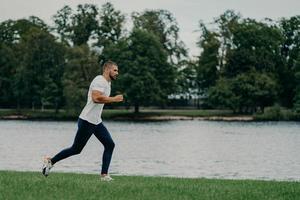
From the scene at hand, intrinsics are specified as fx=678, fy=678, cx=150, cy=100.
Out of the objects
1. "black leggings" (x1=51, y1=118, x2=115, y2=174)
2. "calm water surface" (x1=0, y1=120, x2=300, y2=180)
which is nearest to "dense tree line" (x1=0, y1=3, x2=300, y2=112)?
"calm water surface" (x1=0, y1=120, x2=300, y2=180)

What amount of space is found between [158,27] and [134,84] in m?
20.4

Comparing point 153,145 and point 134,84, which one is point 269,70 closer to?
point 134,84

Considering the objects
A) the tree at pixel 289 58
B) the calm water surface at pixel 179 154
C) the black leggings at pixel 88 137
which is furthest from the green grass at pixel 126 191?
the tree at pixel 289 58

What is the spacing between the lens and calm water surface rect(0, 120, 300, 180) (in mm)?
32125

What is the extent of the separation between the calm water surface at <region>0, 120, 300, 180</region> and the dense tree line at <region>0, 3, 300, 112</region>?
105 ft

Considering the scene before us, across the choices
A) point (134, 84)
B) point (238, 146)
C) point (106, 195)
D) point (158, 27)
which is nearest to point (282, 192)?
point (106, 195)

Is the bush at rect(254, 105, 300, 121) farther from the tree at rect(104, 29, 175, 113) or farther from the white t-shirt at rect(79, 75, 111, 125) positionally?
the white t-shirt at rect(79, 75, 111, 125)

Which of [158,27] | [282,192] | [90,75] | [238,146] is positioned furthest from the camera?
[158,27]

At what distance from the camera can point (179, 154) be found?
43688 millimetres

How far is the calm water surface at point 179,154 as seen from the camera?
105 feet

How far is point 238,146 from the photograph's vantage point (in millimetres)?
50688

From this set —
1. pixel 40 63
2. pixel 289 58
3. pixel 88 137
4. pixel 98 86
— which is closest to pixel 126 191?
pixel 88 137

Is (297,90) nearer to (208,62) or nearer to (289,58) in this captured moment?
(289,58)

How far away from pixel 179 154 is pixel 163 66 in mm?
58190
